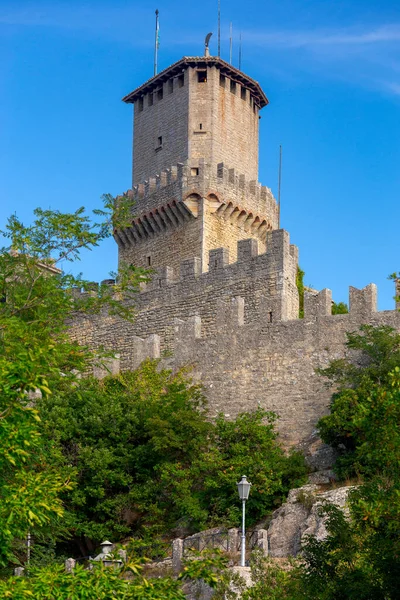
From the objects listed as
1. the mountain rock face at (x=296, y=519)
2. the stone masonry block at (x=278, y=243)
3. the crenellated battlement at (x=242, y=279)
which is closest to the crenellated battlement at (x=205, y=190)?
the crenellated battlement at (x=242, y=279)

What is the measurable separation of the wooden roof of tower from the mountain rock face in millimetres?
19462

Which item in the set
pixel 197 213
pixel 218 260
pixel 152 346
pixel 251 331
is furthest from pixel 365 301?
pixel 197 213

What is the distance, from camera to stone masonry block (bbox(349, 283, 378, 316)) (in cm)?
2695

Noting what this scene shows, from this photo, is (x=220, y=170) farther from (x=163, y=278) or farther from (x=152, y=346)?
(x=152, y=346)

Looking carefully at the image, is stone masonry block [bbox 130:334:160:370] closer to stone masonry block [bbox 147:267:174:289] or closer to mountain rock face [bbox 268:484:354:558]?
stone masonry block [bbox 147:267:174:289]

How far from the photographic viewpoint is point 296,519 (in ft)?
74.3

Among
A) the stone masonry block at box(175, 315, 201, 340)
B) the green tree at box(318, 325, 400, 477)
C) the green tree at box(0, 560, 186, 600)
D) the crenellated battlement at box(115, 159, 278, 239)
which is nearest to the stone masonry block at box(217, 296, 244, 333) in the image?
the stone masonry block at box(175, 315, 201, 340)

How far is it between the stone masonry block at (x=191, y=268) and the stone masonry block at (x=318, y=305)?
539 centimetres

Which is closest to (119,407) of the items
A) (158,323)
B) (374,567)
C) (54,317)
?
(158,323)

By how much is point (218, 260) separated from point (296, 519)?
11038 mm

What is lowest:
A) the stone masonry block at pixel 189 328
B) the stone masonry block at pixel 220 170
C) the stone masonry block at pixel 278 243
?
the stone masonry block at pixel 189 328

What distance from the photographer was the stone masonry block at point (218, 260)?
3181cm

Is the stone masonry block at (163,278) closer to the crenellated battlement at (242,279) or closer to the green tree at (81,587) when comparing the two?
the crenellated battlement at (242,279)

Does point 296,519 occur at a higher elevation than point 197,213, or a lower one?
lower
